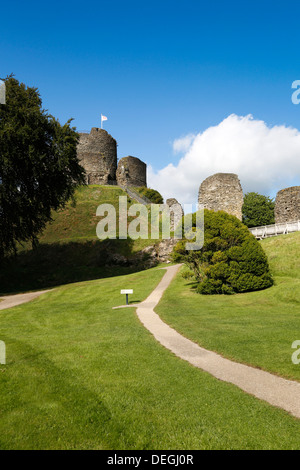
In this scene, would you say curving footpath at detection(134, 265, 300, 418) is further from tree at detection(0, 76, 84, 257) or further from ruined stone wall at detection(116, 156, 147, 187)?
ruined stone wall at detection(116, 156, 147, 187)

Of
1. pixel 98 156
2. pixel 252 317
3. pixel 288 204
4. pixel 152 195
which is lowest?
pixel 252 317

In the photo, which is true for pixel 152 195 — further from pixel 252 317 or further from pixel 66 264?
pixel 252 317

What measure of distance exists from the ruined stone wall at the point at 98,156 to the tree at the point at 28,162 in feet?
120

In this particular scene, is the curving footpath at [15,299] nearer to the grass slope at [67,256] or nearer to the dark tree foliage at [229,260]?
the grass slope at [67,256]

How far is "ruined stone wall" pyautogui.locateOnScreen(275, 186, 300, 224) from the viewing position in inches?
1142

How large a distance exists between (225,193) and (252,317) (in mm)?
19232

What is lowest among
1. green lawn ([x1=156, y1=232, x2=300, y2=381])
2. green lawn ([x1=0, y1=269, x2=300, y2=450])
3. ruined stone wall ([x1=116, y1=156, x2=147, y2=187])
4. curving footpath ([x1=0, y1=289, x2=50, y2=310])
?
curving footpath ([x1=0, y1=289, x2=50, y2=310])

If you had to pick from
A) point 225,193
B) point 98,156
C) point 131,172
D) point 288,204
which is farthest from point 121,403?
point 131,172

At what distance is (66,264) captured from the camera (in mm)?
32000

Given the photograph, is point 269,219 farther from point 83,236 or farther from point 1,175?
point 1,175

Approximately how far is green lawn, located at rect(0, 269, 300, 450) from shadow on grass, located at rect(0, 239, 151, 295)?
19948 mm

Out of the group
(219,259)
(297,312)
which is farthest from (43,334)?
(219,259)

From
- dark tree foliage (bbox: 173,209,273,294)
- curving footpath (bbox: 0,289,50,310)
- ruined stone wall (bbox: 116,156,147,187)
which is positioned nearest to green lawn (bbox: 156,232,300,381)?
dark tree foliage (bbox: 173,209,273,294)

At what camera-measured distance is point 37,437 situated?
3900 millimetres
